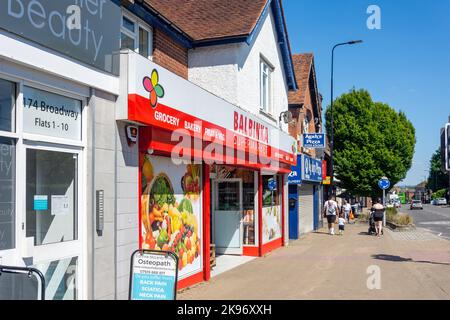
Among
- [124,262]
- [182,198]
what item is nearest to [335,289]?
[182,198]

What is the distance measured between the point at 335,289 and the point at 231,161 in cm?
376

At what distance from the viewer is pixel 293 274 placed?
11.3 metres

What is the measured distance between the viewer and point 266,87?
1638 centimetres

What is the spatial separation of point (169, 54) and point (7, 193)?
7.11m

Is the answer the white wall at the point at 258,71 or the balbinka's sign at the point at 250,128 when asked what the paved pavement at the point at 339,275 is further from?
the white wall at the point at 258,71

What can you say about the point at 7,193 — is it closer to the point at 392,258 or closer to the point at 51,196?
the point at 51,196

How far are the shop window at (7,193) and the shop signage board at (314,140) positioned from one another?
55.0 feet

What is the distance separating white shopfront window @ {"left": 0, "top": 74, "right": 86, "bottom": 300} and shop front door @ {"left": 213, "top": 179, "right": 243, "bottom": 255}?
8164 mm

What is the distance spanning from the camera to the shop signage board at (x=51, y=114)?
583 cm

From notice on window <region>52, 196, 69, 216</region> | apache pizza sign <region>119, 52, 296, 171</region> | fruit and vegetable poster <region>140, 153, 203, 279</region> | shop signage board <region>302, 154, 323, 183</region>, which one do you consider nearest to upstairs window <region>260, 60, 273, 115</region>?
apache pizza sign <region>119, 52, 296, 171</region>

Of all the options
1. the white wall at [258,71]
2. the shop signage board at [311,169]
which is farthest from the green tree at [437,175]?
the white wall at [258,71]

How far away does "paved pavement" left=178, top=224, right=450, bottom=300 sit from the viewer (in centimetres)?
905
